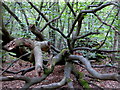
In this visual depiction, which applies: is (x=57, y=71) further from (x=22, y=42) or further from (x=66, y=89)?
Answer: (x=22, y=42)

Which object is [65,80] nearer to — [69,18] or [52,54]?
[52,54]

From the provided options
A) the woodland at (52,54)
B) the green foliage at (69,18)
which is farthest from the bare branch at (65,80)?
the green foliage at (69,18)

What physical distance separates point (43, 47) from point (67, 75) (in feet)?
3.45

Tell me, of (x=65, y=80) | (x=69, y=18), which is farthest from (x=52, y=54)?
(x=69, y=18)

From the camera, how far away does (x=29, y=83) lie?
2.05 m

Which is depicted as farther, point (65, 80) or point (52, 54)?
point (52, 54)

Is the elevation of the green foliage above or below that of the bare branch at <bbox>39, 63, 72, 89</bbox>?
above

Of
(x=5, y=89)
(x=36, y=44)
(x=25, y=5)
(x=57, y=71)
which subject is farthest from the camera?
(x=57, y=71)

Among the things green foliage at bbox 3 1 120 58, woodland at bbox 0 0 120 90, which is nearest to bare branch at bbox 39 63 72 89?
woodland at bbox 0 0 120 90

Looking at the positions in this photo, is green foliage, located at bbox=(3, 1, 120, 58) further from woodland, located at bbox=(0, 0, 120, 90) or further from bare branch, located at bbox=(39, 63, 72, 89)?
bare branch, located at bbox=(39, 63, 72, 89)

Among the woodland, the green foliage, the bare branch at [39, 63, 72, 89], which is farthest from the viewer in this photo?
the green foliage

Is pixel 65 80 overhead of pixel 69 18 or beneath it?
beneath

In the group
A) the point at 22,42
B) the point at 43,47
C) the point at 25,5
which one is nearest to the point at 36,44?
the point at 43,47

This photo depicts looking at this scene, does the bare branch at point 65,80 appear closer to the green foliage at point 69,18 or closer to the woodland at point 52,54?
the woodland at point 52,54
